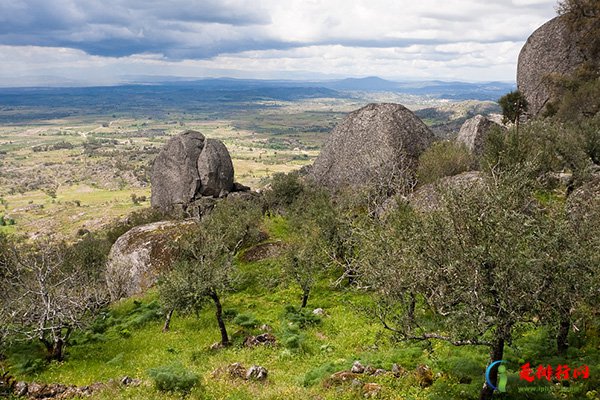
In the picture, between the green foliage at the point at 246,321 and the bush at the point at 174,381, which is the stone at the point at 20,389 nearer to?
the bush at the point at 174,381

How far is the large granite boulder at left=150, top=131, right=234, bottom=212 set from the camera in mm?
77062

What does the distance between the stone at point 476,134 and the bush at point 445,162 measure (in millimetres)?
3988

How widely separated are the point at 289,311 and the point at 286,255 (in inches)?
189

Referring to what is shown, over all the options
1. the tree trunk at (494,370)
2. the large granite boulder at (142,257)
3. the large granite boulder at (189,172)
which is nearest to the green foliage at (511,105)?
the large granite boulder at (189,172)

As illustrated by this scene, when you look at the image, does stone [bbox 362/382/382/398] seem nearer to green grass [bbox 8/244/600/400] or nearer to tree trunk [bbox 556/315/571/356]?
green grass [bbox 8/244/600/400]

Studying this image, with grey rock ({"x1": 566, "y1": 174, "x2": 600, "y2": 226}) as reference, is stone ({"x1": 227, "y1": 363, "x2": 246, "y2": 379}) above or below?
below

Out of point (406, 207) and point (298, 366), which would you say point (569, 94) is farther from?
point (298, 366)

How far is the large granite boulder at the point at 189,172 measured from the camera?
77062 mm

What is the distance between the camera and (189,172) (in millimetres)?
77875

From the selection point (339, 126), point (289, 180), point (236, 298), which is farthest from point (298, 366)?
point (339, 126)

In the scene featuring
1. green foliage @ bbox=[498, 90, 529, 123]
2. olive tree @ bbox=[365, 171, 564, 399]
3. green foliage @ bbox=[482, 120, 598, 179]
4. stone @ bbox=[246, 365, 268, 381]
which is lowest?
stone @ bbox=[246, 365, 268, 381]

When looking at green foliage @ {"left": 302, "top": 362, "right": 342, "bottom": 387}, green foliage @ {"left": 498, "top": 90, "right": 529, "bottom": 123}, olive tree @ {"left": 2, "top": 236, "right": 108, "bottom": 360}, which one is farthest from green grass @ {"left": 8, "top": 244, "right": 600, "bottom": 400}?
green foliage @ {"left": 498, "top": 90, "right": 529, "bottom": 123}

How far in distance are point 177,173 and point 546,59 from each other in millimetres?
71269

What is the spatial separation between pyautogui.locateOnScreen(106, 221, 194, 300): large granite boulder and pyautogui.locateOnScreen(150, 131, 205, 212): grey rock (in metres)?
26.3
